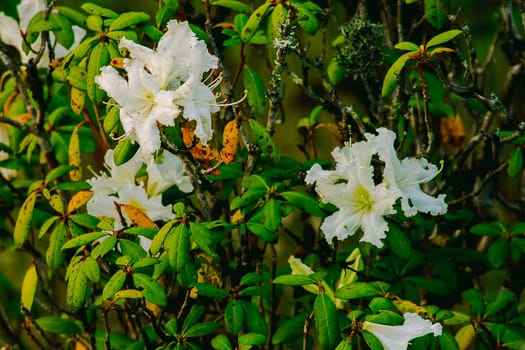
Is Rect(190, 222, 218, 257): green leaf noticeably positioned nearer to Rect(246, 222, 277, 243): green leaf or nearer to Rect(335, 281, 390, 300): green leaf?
Rect(246, 222, 277, 243): green leaf

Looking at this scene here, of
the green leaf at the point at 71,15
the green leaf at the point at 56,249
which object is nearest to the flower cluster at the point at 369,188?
the green leaf at the point at 56,249

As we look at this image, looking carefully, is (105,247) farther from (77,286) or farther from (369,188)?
(369,188)

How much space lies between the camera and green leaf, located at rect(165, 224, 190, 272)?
145 cm

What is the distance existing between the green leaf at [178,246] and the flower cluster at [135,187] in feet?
0.83

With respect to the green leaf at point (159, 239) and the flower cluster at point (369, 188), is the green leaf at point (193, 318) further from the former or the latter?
the flower cluster at point (369, 188)

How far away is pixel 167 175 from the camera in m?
1.77

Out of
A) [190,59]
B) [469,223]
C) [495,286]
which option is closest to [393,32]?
[469,223]

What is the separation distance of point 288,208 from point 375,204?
7.6 inches

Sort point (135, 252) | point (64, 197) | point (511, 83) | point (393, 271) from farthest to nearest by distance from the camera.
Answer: point (511, 83) → point (64, 197) → point (393, 271) → point (135, 252)

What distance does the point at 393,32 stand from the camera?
218 cm

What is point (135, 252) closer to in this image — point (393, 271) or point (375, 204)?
point (375, 204)

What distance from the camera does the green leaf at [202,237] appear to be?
1.46 m

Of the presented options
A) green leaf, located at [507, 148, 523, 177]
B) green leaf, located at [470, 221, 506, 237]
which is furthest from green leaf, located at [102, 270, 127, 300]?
green leaf, located at [507, 148, 523, 177]

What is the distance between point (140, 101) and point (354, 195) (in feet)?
1.49
